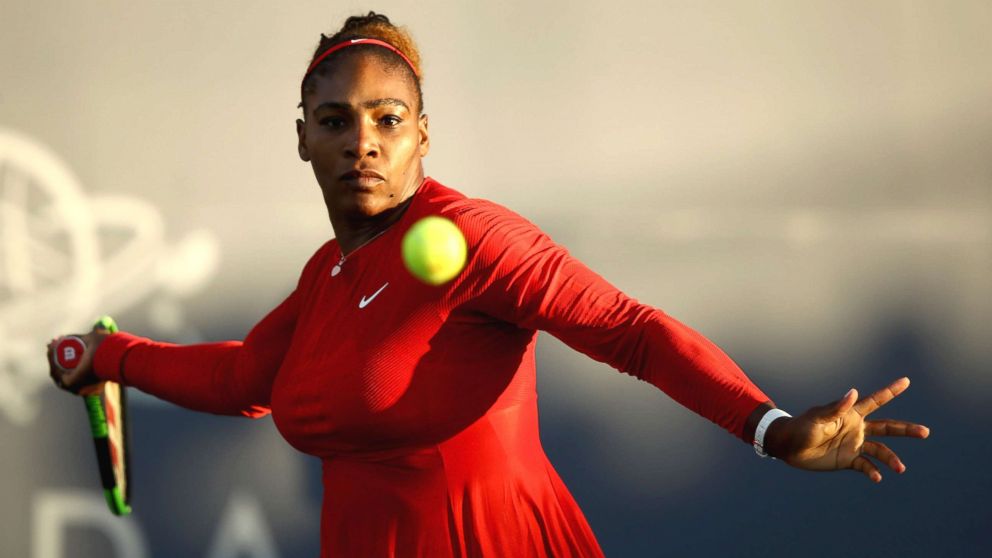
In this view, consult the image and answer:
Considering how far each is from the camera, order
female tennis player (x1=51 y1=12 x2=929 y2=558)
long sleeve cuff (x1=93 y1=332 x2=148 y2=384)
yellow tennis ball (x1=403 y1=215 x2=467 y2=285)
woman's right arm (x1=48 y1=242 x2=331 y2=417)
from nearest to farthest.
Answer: female tennis player (x1=51 y1=12 x2=929 y2=558), yellow tennis ball (x1=403 y1=215 x2=467 y2=285), woman's right arm (x1=48 y1=242 x2=331 y2=417), long sleeve cuff (x1=93 y1=332 x2=148 y2=384)

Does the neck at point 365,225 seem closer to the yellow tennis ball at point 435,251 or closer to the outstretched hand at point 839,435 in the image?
the yellow tennis ball at point 435,251

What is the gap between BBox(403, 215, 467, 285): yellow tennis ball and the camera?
5.46ft

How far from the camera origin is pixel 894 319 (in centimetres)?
323

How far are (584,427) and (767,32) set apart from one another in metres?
1.31

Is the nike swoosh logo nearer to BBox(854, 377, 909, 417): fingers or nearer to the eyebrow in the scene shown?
the eyebrow

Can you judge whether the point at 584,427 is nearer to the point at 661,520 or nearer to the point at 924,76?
the point at 661,520

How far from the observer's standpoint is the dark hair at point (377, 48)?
6.28ft

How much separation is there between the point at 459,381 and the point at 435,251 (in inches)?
8.3

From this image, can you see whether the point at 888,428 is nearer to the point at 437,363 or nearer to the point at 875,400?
the point at 875,400

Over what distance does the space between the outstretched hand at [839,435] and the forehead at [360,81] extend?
88 cm

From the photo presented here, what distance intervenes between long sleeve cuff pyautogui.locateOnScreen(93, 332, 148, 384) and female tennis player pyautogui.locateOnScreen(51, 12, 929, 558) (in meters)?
0.68

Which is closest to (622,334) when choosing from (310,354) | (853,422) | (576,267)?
(576,267)

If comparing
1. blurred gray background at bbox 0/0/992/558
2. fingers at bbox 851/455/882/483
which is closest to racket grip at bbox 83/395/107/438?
blurred gray background at bbox 0/0/992/558

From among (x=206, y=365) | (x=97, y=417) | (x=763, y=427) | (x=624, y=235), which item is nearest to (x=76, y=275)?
(x=97, y=417)
